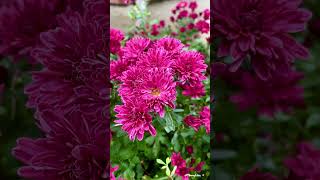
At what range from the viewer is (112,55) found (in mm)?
1430

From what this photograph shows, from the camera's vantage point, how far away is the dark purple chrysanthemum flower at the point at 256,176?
93 centimetres

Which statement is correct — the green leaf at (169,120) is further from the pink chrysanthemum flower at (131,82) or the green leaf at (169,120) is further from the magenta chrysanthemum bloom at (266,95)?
the magenta chrysanthemum bloom at (266,95)

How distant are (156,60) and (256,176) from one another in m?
0.41

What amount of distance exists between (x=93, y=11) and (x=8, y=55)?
0.69 feet

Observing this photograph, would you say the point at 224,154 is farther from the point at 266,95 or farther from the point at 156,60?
the point at 156,60

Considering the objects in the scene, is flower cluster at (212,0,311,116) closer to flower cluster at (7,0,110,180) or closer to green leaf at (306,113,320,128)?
green leaf at (306,113,320,128)

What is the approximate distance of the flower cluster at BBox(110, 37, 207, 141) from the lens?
3.56 ft

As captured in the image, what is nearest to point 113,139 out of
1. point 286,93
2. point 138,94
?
point 138,94

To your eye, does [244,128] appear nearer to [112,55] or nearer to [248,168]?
[248,168]

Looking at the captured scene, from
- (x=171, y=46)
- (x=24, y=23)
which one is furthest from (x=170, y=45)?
(x=24, y=23)

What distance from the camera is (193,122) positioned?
1233 millimetres

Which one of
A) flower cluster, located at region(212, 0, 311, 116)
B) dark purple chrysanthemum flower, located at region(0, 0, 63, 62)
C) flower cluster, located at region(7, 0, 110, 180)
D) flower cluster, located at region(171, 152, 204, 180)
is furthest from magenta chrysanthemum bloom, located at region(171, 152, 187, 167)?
dark purple chrysanthemum flower, located at region(0, 0, 63, 62)

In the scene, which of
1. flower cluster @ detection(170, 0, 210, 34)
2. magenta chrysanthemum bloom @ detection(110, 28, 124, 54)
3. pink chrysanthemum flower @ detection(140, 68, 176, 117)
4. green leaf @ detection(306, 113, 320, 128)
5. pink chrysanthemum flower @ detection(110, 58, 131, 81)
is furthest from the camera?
flower cluster @ detection(170, 0, 210, 34)

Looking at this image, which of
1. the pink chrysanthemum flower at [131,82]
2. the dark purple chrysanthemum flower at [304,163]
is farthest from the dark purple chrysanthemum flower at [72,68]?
the dark purple chrysanthemum flower at [304,163]
